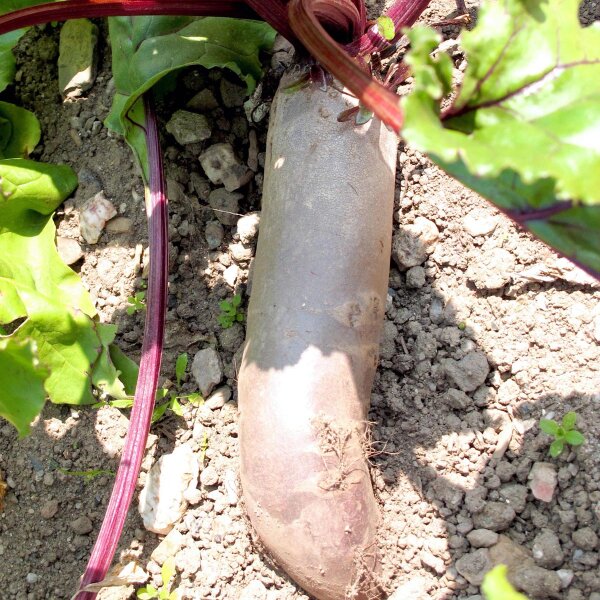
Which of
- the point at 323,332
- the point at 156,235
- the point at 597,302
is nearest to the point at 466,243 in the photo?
the point at 597,302

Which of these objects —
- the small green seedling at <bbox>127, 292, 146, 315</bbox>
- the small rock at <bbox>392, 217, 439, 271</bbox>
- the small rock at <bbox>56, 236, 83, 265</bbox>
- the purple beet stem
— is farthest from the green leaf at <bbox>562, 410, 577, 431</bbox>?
the small rock at <bbox>56, 236, 83, 265</bbox>

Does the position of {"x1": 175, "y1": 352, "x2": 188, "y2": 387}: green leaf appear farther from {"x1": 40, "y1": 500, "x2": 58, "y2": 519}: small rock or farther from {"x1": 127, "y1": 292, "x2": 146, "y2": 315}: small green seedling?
{"x1": 40, "y1": 500, "x2": 58, "y2": 519}: small rock

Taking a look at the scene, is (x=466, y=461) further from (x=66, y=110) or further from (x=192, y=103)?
(x=66, y=110)

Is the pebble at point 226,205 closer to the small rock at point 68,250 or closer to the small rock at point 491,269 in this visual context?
the small rock at point 68,250

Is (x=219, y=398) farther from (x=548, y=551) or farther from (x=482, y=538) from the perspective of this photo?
(x=548, y=551)

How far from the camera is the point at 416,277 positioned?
244 cm

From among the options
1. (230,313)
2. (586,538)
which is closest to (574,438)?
(586,538)

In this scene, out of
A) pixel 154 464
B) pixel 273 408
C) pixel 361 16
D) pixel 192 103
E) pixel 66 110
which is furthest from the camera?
pixel 66 110

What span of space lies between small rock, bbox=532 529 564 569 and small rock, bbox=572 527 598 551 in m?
0.05

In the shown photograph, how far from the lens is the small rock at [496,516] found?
83.9 inches

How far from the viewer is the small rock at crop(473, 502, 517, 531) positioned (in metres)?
2.13

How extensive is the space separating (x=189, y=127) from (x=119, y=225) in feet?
1.43

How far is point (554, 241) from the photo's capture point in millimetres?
1509

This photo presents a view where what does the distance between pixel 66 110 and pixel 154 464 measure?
140 centimetres
